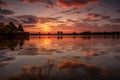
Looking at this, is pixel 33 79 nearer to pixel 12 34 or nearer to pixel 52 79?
pixel 52 79

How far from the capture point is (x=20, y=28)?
423 ft

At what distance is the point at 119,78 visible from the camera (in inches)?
331

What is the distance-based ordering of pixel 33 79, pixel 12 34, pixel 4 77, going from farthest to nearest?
pixel 12 34, pixel 4 77, pixel 33 79

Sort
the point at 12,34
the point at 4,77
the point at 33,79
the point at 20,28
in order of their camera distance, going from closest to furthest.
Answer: the point at 33,79, the point at 4,77, the point at 12,34, the point at 20,28

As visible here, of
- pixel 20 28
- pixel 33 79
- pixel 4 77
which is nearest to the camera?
pixel 33 79

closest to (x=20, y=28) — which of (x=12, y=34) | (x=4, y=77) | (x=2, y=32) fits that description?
(x=12, y=34)

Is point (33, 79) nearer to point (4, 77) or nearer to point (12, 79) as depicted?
point (12, 79)

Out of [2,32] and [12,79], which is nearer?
[12,79]

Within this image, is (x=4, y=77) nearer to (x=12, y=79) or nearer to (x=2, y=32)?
(x=12, y=79)

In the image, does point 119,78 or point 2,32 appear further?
point 2,32

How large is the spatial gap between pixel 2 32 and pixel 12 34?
1682 centimetres

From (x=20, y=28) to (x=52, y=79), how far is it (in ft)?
414

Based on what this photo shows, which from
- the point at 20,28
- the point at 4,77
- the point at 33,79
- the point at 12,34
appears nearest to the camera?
the point at 33,79

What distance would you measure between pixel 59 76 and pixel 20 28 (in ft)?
413
